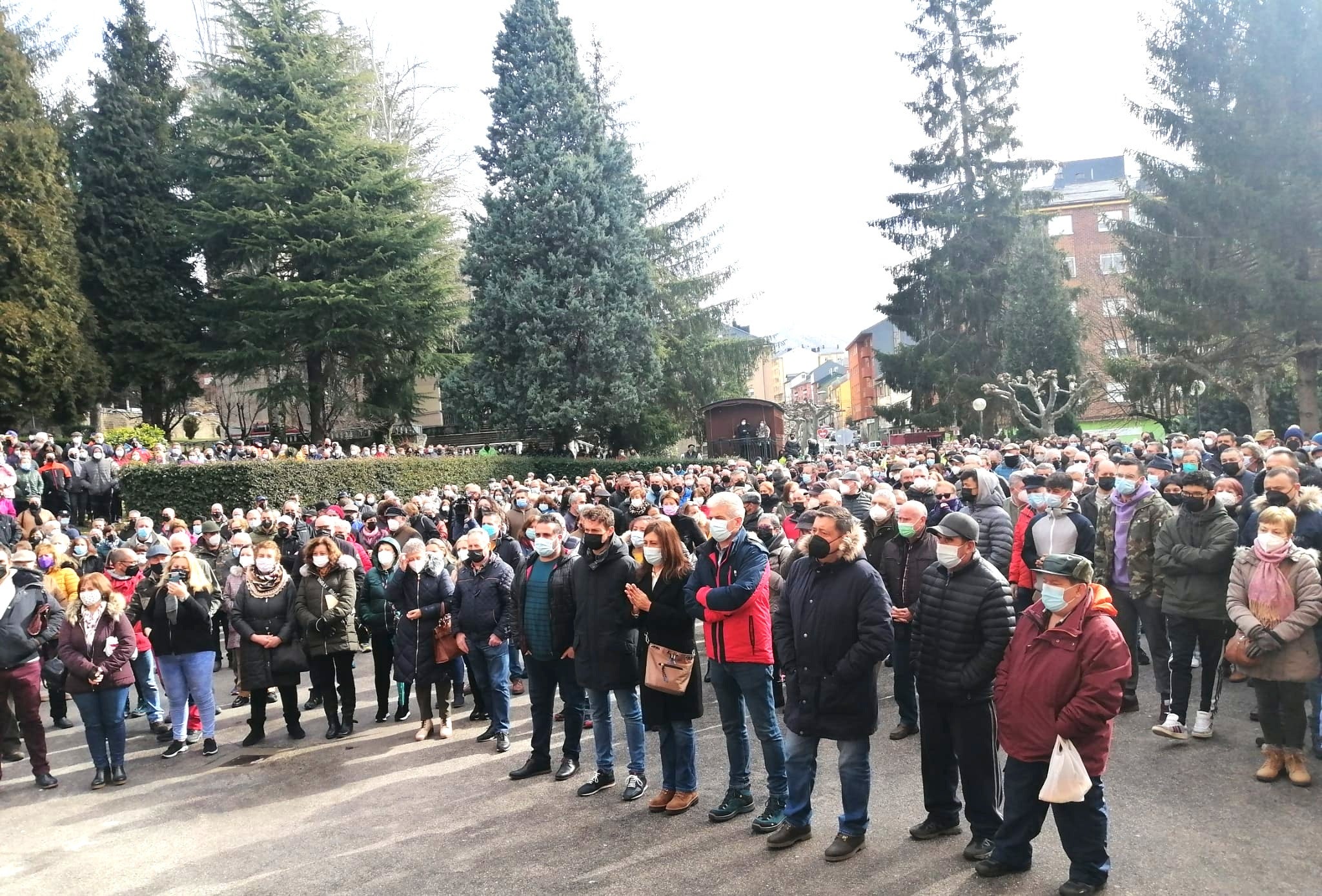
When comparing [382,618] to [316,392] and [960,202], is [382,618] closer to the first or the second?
[316,392]

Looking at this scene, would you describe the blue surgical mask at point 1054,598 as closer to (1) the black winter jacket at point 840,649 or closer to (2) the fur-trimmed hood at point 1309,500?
(1) the black winter jacket at point 840,649

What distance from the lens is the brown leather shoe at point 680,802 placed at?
595cm

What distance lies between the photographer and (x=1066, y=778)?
4.34m

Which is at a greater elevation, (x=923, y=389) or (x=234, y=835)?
(x=923, y=389)

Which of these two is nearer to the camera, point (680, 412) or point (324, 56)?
point (324, 56)

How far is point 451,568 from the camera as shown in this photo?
9688 mm

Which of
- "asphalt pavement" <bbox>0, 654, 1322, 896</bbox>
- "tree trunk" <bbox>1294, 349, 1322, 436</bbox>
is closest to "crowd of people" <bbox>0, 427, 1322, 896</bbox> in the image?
→ "asphalt pavement" <bbox>0, 654, 1322, 896</bbox>

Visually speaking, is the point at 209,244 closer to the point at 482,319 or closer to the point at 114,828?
the point at 482,319

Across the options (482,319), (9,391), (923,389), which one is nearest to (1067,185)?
(923,389)

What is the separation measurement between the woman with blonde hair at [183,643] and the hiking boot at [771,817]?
5.39 m

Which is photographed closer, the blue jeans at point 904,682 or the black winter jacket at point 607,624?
the black winter jacket at point 607,624

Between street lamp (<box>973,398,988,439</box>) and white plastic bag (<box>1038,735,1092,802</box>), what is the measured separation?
29.3 m

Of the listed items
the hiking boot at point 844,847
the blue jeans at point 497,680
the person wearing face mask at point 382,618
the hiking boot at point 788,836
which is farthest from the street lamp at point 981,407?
the hiking boot at point 844,847

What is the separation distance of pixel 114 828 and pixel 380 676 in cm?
290
